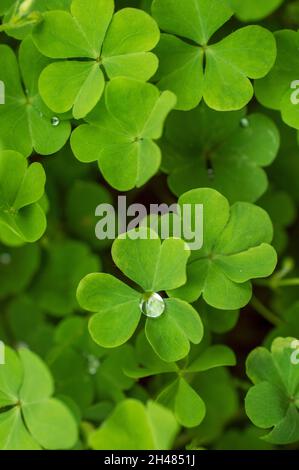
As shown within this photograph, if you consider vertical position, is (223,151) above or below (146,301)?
above

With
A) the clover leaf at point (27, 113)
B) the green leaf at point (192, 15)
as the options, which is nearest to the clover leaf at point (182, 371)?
the clover leaf at point (27, 113)

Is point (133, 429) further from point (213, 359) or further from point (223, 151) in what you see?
point (223, 151)

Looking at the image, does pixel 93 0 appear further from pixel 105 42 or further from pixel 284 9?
pixel 284 9

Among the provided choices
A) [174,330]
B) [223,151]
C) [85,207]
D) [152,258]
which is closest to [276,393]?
[174,330]

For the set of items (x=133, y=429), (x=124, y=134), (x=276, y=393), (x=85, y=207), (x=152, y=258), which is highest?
(x=85, y=207)

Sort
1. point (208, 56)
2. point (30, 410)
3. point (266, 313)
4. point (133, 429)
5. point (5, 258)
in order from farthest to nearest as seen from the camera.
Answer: point (5, 258) < point (266, 313) < point (208, 56) < point (30, 410) < point (133, 429)

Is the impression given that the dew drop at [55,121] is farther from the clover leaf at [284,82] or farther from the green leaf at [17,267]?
the green leaf at [17,267]
